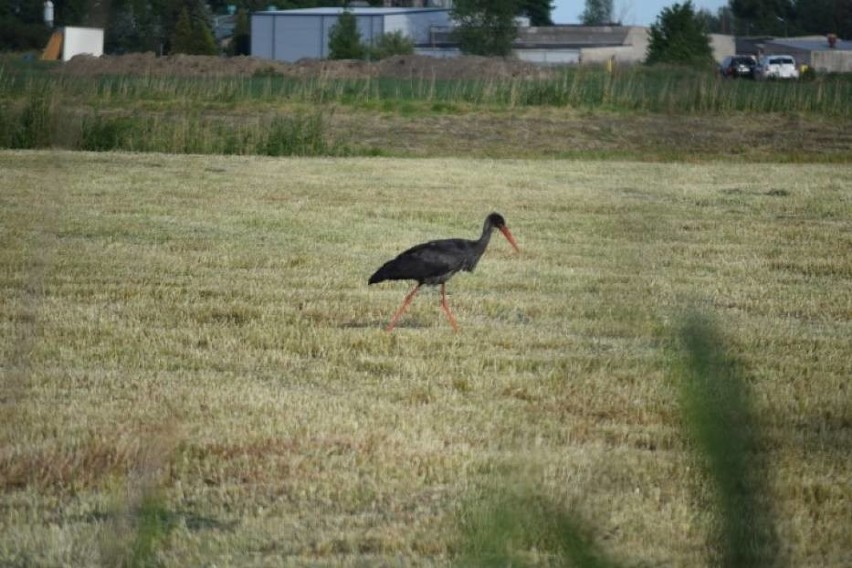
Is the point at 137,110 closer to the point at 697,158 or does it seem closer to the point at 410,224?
the point at 697,158

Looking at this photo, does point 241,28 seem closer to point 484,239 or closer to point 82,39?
point 82,39

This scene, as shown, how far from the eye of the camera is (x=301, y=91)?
3606 cm

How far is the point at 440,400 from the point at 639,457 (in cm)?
138

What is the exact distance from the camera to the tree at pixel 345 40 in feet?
229

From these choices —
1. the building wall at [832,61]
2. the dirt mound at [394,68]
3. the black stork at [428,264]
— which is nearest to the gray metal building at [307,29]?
the dirt mound at [394,68]

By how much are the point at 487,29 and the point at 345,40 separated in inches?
355

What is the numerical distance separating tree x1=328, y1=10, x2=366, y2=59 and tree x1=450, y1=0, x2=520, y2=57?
703 centimetres

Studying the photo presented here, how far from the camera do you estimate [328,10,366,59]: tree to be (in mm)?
69875

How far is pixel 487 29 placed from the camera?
7519 cm

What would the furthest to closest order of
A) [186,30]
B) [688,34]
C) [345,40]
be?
[345,40]
[688,34]
[186,30]

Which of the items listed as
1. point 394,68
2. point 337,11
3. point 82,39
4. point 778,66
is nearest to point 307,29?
point 337,11

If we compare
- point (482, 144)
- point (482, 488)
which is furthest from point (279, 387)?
point (482, 144)

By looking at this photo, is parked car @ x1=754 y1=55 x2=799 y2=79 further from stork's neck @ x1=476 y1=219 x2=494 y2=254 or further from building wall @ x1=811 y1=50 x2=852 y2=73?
stork's neck @ x1=476 y1=219 x2=494 y2=254

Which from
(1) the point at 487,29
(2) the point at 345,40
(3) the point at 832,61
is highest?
(1) the point at 487,29
